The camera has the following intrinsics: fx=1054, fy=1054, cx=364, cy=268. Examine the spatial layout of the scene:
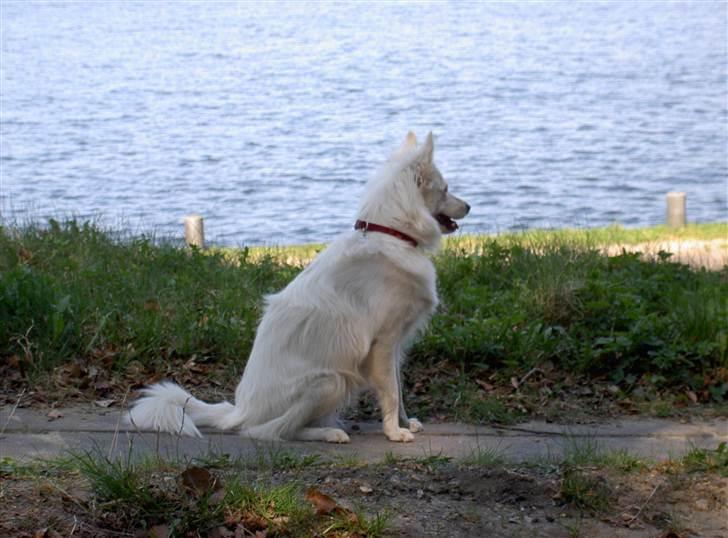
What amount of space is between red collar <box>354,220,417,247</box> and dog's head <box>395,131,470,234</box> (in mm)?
269

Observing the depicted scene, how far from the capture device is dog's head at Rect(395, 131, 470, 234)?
21.4ft

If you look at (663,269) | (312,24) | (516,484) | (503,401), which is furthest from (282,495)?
(312,24)

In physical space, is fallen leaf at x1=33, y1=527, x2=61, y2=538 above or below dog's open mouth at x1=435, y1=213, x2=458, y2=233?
below

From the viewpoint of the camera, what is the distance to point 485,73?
128ft

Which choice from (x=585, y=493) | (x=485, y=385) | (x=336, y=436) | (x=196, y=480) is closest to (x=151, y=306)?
(x=336, y=436)

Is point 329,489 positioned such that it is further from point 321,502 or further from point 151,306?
point 151,306

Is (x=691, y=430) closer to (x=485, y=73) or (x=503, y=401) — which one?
(x=503, y=401)

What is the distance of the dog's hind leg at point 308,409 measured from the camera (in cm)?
623

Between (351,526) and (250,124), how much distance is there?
27.3 m

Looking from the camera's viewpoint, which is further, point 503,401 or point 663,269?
point 663,269

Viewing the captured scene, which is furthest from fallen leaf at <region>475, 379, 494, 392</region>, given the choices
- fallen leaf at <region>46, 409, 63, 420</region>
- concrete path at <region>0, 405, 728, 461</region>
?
fallen leaf at <region>46, 409, 63, 420</region>

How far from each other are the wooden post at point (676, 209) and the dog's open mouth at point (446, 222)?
10413 mm

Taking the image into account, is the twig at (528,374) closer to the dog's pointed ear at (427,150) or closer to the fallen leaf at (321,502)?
the dog's pointed ear at (427,150)

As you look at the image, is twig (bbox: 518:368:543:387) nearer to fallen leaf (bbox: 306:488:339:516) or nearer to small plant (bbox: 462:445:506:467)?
small plant (bbox: 462:445:506:467)
